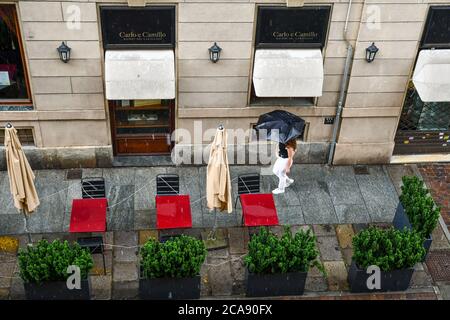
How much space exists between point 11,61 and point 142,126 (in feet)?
12.3

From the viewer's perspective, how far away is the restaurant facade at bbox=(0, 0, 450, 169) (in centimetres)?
1399

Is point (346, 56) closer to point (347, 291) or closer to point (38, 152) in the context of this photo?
point (347, 291)

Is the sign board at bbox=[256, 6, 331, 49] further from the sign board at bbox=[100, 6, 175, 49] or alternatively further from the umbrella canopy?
the sign board at bbox=[100, 6, 175, 49]

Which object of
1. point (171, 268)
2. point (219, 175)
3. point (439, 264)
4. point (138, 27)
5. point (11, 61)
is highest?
point (138, 27)

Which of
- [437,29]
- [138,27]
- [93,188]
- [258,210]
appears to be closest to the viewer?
[258,210]

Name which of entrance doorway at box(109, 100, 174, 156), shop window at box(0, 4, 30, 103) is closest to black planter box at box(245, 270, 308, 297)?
entrance doorway at box(109, 100, 174, 156)

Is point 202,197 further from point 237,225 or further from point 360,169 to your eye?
point 360,169

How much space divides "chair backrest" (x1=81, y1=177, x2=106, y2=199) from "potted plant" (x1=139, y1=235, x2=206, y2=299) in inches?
108

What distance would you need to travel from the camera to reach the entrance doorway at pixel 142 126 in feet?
51.5

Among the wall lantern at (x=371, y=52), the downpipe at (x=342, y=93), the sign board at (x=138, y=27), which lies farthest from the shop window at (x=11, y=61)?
the wall lantern at (x=371, y=52)

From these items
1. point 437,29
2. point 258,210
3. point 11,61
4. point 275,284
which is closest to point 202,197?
point 258,210

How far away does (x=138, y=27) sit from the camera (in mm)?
14148

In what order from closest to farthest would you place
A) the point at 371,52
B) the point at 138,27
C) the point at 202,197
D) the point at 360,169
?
the point at 138,27, the point at 371,52, the point at 202,197, the point at 360,169

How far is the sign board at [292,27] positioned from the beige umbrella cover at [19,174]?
632cm
